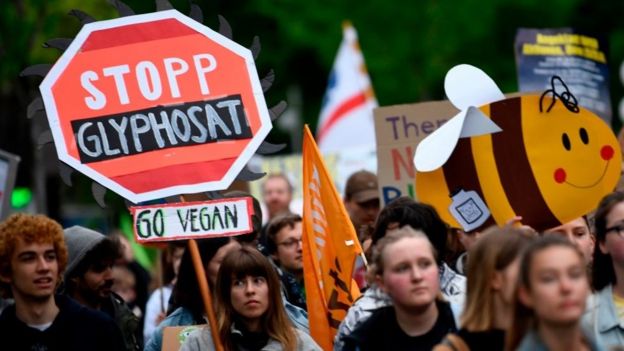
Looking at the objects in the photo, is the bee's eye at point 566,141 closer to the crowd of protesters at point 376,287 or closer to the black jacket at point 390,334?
the crowd of protesters at point 376,287

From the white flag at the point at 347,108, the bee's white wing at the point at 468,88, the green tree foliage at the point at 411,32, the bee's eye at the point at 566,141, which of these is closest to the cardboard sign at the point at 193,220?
the bee's white wing at the point at 468,88

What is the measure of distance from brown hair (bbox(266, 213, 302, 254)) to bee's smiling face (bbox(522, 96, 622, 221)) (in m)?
2.47

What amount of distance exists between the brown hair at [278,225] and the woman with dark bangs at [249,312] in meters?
2.28

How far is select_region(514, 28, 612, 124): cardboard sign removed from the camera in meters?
13.0

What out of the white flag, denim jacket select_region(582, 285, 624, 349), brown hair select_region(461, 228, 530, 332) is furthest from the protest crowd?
the white flag

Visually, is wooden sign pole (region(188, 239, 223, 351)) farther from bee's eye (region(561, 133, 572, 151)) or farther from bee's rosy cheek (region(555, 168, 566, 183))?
bee's eye (region(561, 133, 572, 151))

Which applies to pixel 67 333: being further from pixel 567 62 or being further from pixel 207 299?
pixel 567 62

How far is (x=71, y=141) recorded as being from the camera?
29.1 feet

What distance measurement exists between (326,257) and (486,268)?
275 centimetres

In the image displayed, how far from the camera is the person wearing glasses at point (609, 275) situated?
7.44 metres

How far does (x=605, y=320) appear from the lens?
7469mm

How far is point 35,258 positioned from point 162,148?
86cm

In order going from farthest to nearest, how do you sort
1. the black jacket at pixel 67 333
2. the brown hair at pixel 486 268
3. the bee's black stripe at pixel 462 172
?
the bee's black stripe at pixel 462 172 → the black jacket at pixel 67 333 → the brown hair at pixel 486 268

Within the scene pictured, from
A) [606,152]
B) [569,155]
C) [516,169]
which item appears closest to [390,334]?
[516,169]
